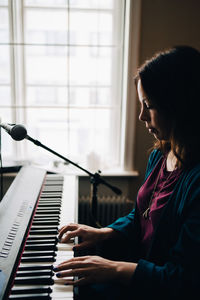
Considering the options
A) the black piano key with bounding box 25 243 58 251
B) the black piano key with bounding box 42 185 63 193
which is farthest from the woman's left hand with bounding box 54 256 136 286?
the black piano key with bounding box 42 185 63 193

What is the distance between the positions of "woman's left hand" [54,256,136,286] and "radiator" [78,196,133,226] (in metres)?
1.49

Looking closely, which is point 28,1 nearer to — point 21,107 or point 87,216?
point 21,107

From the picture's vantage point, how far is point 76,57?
2.42 meters

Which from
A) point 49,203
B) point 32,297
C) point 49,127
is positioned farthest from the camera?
point 49,127

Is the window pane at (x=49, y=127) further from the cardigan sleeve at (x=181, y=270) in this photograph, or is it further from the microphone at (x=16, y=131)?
the cardigan sleeve at (x=181, y=270)

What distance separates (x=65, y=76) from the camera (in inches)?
96.1

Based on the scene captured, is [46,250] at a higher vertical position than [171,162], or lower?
lower

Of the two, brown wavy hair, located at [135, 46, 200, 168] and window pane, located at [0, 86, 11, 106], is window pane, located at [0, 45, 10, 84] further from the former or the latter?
brown wavy hair, located at [135, 46, 200, 168]

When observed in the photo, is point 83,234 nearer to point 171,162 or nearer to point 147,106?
point 171,162

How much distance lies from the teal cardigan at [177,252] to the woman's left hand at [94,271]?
0.11 ft

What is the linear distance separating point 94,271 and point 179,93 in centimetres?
64

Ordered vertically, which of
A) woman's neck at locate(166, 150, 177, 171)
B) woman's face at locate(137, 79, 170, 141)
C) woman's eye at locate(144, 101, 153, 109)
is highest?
woman's eye at locate(144, 101, 153, 109)

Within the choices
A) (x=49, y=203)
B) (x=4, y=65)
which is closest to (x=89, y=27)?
(x=4, y=65)

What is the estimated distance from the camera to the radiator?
2.41m
